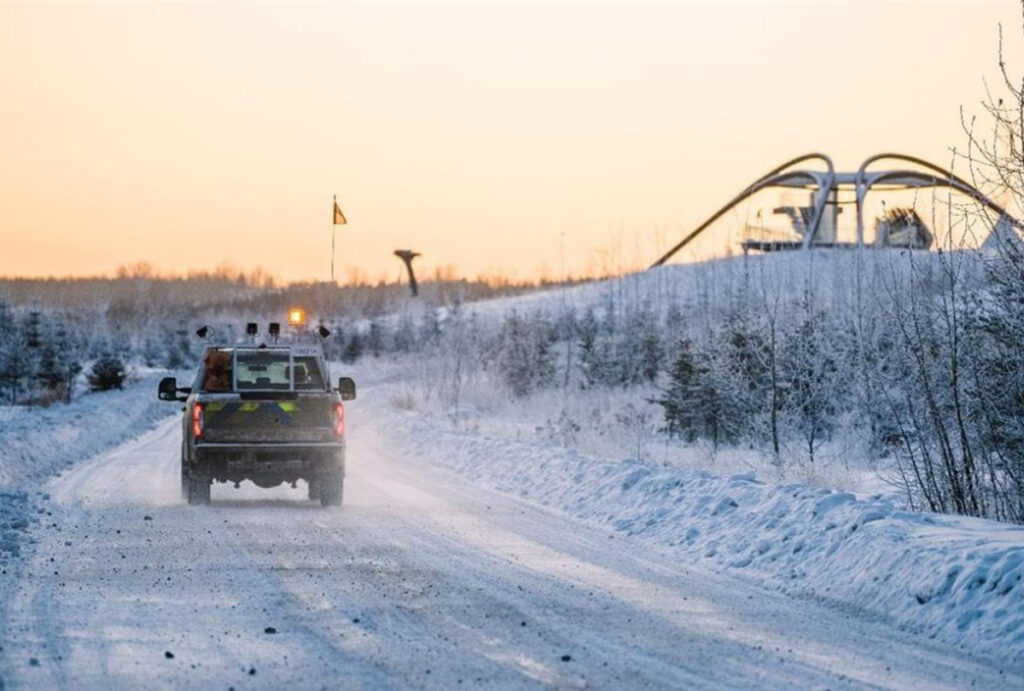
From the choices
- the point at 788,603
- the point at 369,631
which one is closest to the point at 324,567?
the point at 369,631

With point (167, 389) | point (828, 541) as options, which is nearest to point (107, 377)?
point (167, 389)

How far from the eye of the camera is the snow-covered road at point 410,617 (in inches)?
286

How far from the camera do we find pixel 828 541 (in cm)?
1134

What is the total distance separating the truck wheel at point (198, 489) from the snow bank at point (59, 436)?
10.3ft

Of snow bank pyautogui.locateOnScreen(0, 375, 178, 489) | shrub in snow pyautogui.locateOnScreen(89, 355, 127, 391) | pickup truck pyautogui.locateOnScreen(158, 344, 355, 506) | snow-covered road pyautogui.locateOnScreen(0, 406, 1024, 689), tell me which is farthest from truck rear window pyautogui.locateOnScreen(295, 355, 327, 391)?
shrub in snow pyautogui.locateOnScreen(89, 355, 127, 391)

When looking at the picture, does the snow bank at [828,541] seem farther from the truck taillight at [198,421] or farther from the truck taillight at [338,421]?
the truck taillight at [198,421]

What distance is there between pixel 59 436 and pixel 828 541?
70.9 feet

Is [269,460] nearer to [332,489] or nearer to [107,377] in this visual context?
[332,489]

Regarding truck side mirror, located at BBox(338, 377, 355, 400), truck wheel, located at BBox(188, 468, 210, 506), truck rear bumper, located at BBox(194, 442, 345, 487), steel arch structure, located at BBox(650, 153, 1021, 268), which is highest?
steel arch structure, located at BBox(650, 153, 1021, 268)

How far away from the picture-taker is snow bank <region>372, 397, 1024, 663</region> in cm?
884

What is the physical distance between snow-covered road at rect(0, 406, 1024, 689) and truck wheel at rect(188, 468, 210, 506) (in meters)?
1.90

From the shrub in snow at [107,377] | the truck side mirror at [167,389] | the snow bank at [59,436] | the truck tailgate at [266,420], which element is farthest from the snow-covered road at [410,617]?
the shrub in snow at [107,377]

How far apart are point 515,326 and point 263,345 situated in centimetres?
4480

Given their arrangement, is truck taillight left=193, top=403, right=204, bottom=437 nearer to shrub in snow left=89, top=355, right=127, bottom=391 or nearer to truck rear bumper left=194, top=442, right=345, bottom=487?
truck rear bumper left=194, top=442, right=345, bottom=487
